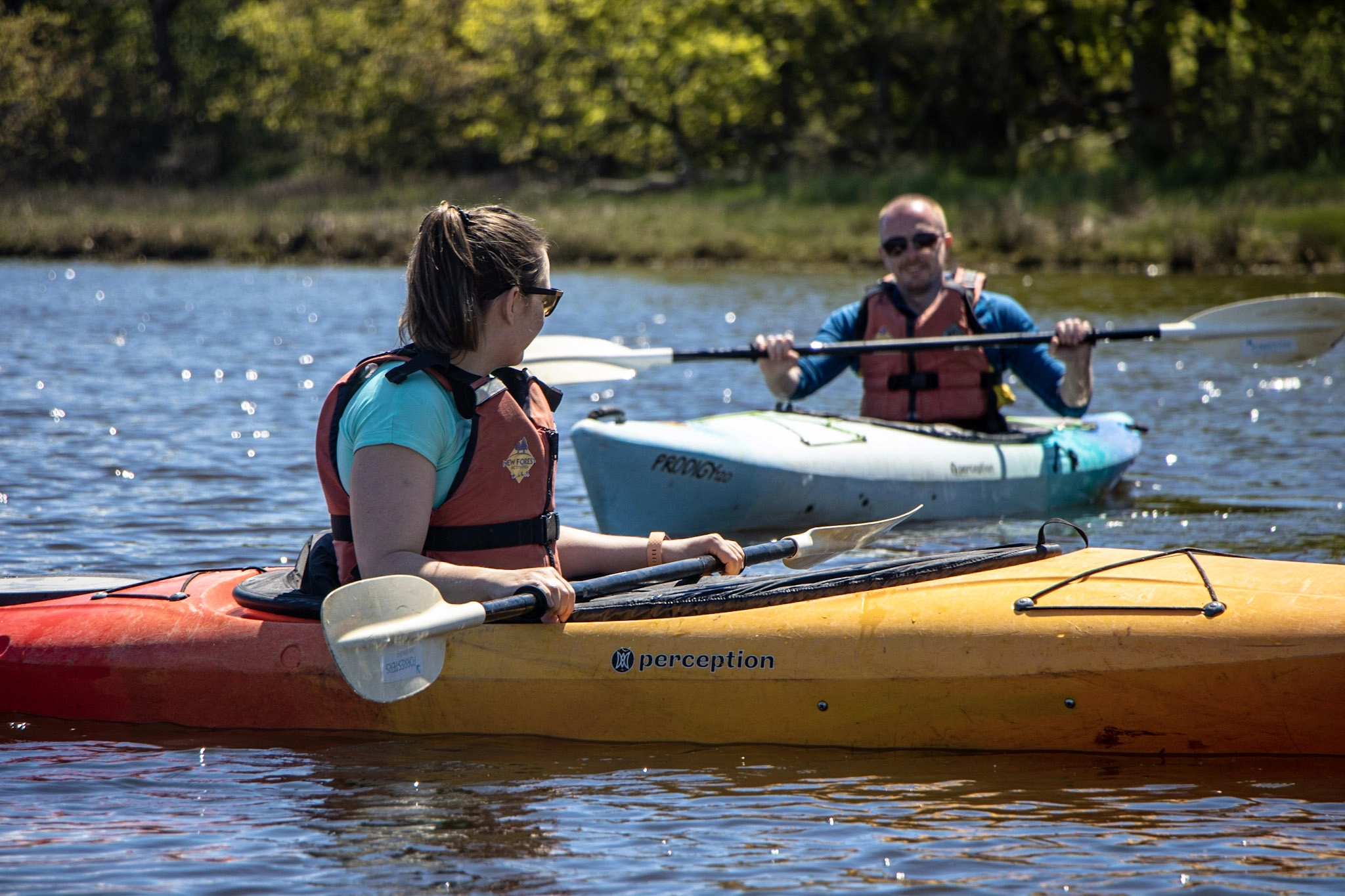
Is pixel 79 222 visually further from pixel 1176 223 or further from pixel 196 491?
pixel 196 491

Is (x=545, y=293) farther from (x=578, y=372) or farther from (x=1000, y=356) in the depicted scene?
(x=1000, y=356)

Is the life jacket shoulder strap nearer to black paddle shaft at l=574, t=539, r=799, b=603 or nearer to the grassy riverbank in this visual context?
black paddle shaft at l=574, t=539, r=799, b=603

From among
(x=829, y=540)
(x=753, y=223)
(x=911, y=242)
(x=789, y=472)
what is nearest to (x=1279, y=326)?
(x=911, y=242)

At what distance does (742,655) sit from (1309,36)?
2291cm

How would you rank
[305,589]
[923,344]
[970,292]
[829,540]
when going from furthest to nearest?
[970,292] → [923,344] → [829,540] → [305,589]

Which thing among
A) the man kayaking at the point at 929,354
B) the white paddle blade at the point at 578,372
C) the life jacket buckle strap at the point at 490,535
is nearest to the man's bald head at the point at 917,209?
the man kayaking at the point at 929,354

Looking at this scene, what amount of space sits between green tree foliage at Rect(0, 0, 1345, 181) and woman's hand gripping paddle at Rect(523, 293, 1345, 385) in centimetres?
1588

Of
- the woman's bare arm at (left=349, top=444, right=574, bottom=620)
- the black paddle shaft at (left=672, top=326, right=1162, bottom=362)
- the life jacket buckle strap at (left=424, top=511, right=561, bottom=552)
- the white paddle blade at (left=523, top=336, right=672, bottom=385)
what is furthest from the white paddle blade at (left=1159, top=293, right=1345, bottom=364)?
the woman's bare arm at (left=349, top=444, right=574, bottom=620)

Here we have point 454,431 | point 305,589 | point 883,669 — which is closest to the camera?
point 454,431

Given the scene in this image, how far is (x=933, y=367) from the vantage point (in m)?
6.43

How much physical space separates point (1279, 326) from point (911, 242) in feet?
5.91

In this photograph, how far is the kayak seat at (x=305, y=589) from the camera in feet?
11.3

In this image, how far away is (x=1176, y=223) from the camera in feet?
62.4

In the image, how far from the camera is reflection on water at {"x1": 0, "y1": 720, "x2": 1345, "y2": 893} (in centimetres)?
276
